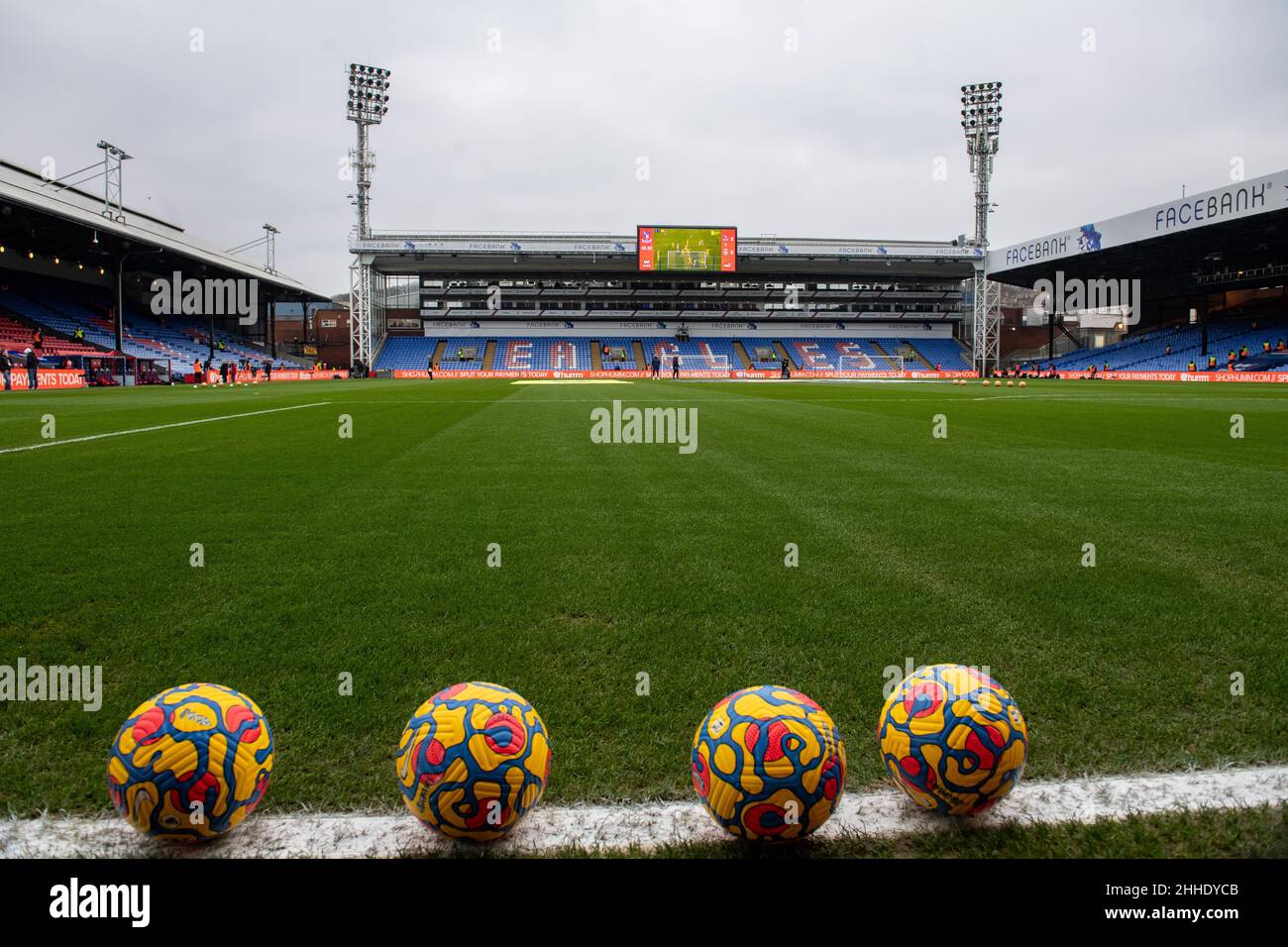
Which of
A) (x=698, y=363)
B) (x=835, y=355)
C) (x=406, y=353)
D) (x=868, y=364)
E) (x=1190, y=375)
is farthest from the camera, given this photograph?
(x=835, y=355)

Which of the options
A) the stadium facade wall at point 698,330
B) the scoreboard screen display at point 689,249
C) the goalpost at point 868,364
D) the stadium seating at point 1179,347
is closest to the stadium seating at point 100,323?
the stadium facade wall at point 698,330

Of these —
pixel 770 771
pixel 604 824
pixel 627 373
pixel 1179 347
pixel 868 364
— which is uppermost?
pixel 868 364

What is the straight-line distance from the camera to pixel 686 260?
200ft

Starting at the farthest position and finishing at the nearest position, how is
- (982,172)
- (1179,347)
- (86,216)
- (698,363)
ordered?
(698,363) → (982,172) → (1179,347) → (86,216)

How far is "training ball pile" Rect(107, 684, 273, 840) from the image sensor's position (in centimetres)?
222

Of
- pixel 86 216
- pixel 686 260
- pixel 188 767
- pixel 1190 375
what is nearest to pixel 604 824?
pixel 188 767

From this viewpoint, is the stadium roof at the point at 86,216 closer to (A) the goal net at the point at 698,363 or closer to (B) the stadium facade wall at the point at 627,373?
(B) the stadium facade wall at the point at 627,373

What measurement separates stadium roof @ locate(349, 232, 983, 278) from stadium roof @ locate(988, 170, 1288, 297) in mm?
8528

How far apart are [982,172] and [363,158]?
152 ft

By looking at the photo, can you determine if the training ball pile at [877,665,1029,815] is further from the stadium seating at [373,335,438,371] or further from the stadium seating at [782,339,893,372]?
the stadium seating at [373,335,438,371]

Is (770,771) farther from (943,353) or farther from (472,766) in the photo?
(943,353)

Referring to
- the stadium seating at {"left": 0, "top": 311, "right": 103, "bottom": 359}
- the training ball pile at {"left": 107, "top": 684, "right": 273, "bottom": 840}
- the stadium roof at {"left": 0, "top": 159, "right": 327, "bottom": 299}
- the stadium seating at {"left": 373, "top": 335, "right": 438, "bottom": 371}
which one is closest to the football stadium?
the training ball pile at {"left": 107, "top": 684, "right": 273, "bottom": 840}

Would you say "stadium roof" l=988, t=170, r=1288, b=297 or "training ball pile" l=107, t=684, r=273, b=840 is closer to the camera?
"training ball pile" l=107, t=684, r=273, b=840

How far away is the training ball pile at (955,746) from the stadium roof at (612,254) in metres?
63.1
